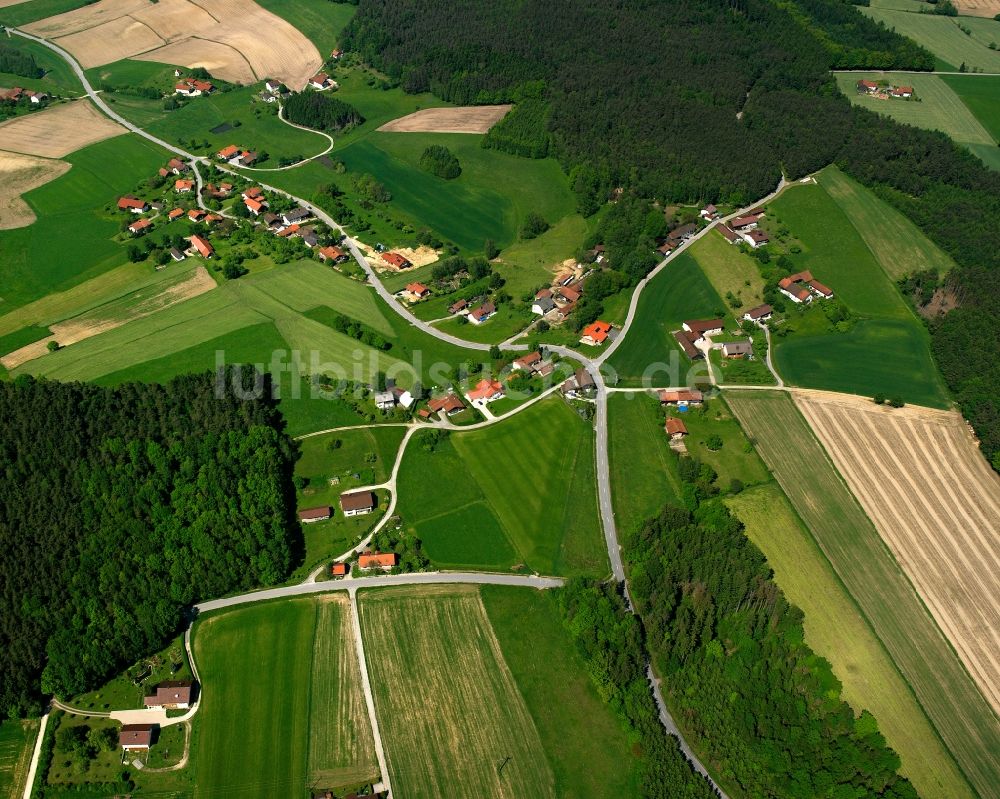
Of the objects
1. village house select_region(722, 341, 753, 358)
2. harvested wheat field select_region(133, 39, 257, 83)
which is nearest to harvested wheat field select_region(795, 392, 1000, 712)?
village house select_region(722, 341, 753, 358)

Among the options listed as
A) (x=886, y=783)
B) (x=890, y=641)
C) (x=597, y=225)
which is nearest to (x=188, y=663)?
(x=886, y=783)

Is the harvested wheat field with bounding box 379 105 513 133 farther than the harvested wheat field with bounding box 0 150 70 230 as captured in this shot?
Yes

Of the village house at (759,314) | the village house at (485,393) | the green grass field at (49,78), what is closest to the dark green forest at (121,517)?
the village house at (485,393)

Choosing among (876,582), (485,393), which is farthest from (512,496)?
(876,582)

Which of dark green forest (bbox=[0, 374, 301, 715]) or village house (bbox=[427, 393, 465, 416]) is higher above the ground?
village house (bbox=[427, 393, 465, 416])

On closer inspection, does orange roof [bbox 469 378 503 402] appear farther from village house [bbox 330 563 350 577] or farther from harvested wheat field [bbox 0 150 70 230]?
harvested wheat field [bbox 0 150 70 230]

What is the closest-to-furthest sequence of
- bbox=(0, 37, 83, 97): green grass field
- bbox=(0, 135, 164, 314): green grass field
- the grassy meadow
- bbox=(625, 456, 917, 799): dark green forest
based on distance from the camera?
bbox=(625, 456, 917, 799): dark green forest < the grassy meadow < bbox=(0, 135, 164, 314): green grass field < bbox=(0, 37, 83, 97): green grass field

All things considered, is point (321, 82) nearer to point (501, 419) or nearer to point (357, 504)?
point (501, 419)
